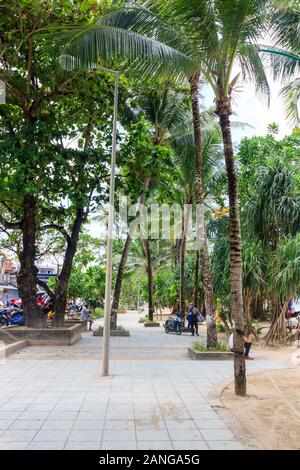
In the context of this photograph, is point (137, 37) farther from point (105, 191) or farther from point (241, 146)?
point (241, 146)

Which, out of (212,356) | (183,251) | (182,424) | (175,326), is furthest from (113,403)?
(183,251)

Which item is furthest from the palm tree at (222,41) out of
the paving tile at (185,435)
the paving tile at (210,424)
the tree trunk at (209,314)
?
the tree trunk at (209,314)

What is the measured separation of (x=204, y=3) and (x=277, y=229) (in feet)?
38.9

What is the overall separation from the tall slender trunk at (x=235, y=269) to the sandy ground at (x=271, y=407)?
474mm

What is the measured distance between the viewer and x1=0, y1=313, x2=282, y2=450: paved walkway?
5.68 meters

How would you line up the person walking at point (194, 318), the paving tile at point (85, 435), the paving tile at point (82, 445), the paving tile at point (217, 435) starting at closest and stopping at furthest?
the paving tile at point (82, 445), the paving tile at point (85, 435), the paving tile at point (217, 435), the person walking at point (194, 318)

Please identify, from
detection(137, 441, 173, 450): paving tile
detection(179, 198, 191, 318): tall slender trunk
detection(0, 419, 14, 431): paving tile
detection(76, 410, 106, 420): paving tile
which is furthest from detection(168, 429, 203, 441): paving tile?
detection(179, 198, 191, 318): tall slender trunk

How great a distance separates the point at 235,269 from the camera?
27.8 ft

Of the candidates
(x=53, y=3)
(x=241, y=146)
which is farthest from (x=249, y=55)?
(x=241, y=146)

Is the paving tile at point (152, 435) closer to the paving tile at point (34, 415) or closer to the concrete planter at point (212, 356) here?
the paving tile at point (34, 415)

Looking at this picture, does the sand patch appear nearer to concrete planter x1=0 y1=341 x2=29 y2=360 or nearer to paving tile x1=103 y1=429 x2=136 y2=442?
paving tile x1=103 y1=429 x2=136 y2=442

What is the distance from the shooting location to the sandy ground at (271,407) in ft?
19.2

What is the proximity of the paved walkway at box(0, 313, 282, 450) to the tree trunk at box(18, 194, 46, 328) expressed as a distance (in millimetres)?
2645

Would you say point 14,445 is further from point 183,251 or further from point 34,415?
point 183,251
